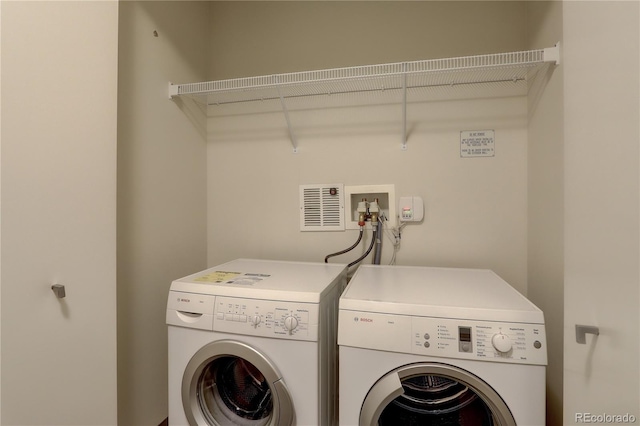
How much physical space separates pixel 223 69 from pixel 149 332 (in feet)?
5.42

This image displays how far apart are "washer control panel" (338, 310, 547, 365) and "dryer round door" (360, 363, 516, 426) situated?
0.07m

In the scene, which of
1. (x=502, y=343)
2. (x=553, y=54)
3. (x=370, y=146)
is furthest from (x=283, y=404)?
(x=553, y=54)

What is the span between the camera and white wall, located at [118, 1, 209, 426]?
1.26 meters

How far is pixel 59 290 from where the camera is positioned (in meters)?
0.85

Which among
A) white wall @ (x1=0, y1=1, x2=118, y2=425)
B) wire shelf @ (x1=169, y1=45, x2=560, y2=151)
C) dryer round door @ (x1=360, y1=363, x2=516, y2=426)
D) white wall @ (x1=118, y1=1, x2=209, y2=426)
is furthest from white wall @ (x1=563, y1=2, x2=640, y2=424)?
white wall @ (x1=118, y1=1, x2=209, y2=426)

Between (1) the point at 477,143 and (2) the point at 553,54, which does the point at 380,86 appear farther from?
(2) the point at 553,54

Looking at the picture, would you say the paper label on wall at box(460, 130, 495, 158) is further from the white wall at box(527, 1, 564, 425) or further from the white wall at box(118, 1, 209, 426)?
the white wall at box(118, 1, 209, 426)

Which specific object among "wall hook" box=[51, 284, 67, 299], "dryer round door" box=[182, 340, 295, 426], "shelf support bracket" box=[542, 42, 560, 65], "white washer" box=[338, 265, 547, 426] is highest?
"shelf support bracket" box=[542, 42, 560, 65]

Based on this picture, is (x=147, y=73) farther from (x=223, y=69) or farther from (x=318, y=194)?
(x=318, y=194)

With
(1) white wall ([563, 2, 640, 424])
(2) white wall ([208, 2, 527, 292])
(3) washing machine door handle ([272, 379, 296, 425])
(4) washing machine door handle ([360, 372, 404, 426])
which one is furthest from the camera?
(2) white wall ([208, 2, 527, 292])

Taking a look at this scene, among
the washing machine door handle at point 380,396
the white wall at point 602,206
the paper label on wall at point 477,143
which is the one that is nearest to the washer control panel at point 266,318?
the washing machine door handle at point 380,396

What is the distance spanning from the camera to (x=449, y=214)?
5.11 ft

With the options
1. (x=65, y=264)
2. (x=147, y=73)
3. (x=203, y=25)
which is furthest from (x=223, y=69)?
(x=65, y=264)

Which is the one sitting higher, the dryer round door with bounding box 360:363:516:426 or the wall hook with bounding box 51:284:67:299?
the wall hook with bounding box 51:284:67:299
